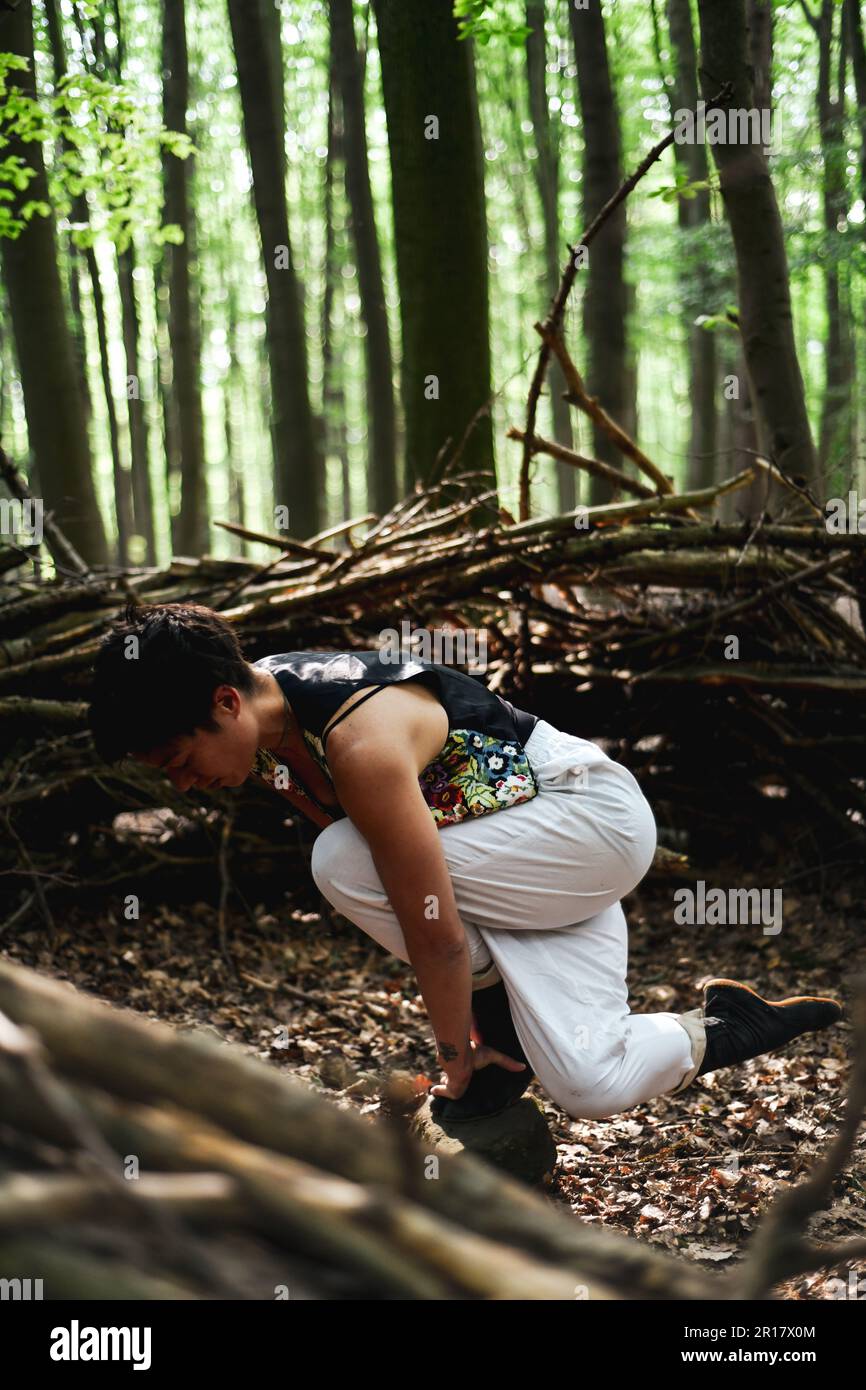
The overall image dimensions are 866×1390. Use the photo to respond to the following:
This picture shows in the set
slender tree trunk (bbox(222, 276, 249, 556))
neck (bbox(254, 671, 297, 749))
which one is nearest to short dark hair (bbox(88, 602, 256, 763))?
neck (bbox(254, 671, 297, 749))

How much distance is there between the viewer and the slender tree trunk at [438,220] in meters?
6.01

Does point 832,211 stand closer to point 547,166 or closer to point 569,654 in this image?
point 547,166

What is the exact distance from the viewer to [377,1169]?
102cm

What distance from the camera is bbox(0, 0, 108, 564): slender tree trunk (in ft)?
25.8

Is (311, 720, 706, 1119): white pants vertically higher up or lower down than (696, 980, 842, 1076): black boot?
higher up

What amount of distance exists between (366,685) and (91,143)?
237 inches

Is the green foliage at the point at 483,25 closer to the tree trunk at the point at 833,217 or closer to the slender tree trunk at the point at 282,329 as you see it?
the slender tree trunk at the point at 282,329

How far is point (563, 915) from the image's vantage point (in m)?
2.70

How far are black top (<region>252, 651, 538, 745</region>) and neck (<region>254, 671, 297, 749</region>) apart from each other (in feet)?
0.08

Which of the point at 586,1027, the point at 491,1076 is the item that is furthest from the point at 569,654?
the point at 586,1027

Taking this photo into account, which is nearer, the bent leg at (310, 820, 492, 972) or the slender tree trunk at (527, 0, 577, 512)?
the bent leg at (310, 820, 492, 972)

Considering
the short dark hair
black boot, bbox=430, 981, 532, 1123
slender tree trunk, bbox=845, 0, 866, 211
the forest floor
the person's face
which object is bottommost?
the forest floor

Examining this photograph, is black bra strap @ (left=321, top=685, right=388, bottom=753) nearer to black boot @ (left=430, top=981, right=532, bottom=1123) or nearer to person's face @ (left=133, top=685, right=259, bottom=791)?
person's face @ (left=133, top=685, right=259, bottom=791)
